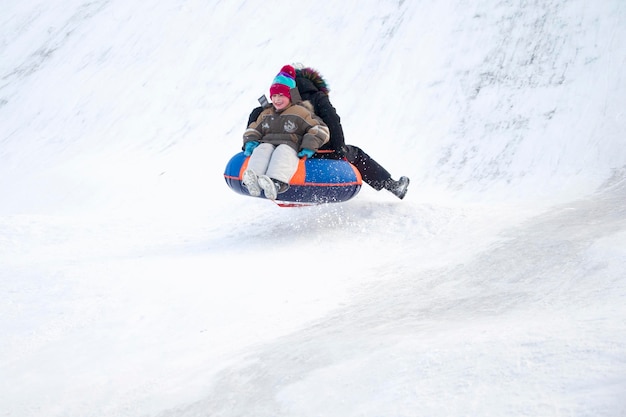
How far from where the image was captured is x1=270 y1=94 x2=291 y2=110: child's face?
19.2ft

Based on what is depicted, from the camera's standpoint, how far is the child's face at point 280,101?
585cm

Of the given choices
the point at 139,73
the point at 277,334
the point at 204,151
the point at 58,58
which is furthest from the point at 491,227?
the point at 58,58

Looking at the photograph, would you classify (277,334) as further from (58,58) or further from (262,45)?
(58,58)

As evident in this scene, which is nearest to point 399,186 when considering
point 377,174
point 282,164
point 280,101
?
point 377,174

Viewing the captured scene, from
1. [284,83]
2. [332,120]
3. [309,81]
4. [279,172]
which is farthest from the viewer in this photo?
[309,81]

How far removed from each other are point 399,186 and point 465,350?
412cm

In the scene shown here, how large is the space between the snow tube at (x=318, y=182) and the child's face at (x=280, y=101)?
576 millimetres

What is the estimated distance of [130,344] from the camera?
3.28 meters

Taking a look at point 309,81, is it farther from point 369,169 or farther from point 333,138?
point 369,169

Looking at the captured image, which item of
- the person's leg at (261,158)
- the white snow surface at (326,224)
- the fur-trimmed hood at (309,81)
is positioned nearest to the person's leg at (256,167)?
the person's leg at (261,158)

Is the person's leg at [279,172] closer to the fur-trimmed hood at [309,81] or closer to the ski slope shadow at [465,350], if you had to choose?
the fur-trimmed hood at [309,81]

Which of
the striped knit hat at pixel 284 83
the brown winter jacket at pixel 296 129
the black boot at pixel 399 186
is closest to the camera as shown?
the brown winter jacket at pixel 296 129

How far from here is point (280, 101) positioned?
5.88 metres

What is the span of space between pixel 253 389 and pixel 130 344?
1149mm
